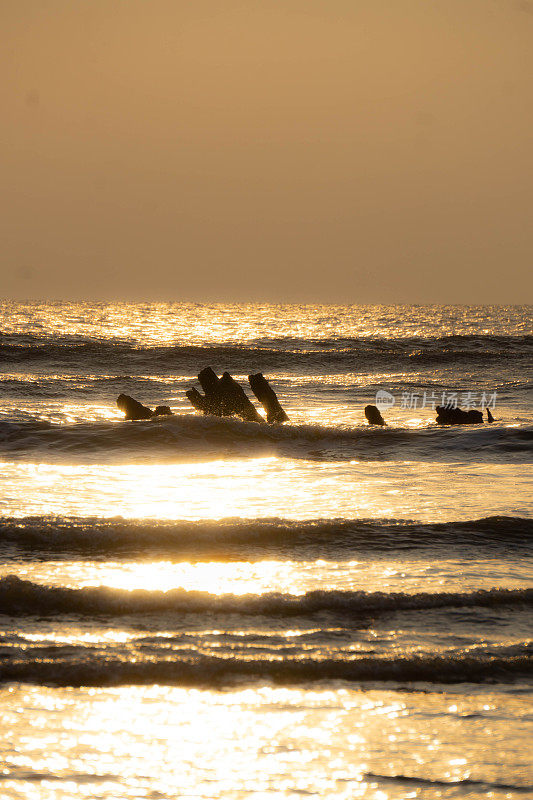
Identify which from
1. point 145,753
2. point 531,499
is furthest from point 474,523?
point 145,753

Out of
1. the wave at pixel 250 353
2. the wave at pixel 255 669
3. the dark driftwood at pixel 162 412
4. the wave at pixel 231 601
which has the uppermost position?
the wave at pixel 250 353

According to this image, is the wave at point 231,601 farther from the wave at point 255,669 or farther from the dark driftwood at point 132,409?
the dark driftwood at point 132,409

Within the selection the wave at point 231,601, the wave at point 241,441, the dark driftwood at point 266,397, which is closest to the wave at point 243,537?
the wave at point 231,601

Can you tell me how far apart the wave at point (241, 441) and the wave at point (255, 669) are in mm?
10158

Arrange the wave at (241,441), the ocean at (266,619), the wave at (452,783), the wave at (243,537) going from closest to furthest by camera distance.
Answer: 1. the wave at (452,783)
2. the ocean at (266,619)
3. the wave at (243,537)
4. the wave at (241,441)

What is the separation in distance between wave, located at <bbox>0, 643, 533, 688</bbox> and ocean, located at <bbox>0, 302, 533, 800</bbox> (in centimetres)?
1

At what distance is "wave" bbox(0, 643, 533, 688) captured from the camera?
5.48 m

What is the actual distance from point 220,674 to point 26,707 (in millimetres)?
1346

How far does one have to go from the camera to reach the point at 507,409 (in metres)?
25.2

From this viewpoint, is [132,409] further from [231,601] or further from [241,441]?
[231,601]

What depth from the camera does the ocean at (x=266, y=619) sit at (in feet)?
14.6

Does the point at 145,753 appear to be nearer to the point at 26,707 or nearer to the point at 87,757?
the point at 87,757

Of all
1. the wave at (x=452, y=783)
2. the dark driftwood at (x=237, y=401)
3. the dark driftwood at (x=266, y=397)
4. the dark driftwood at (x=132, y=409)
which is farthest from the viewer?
the dark driftwood at (x=132, y=409)

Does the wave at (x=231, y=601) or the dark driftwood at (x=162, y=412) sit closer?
the wave at (x=231, y=601)
